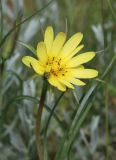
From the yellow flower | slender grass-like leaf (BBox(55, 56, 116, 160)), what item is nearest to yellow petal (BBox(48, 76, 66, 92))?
the yellow flower

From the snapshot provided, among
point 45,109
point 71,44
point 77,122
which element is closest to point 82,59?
point 71,44

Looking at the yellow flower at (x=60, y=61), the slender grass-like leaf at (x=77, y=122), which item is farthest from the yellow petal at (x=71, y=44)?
the slender grass-like leaf at (x=77, y=122)

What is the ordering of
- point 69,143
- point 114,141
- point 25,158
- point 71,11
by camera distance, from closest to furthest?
point 69,143
point 25,158
point 114,141
point 71,11

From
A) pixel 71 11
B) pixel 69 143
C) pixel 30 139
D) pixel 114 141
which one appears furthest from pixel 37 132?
pixel 71 11

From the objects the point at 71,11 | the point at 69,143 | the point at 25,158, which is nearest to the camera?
the point at 69,143

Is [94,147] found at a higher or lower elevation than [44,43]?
lower

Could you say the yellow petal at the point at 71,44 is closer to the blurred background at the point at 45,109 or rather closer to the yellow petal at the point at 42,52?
the yellow petal at the point at 42,52

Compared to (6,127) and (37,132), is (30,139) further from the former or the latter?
(37,132)
